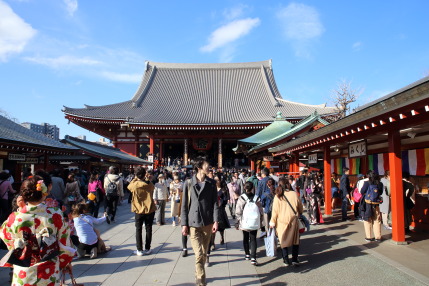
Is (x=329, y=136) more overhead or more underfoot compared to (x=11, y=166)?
more overhead

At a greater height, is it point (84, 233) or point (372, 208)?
point (372, 208)

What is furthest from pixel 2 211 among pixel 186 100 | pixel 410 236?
pixel 186 100

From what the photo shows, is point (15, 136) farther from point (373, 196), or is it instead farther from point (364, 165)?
point (364, 165)

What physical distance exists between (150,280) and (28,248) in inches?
90.4

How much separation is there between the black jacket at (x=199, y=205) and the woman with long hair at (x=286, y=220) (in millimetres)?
1384

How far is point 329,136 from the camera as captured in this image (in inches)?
314

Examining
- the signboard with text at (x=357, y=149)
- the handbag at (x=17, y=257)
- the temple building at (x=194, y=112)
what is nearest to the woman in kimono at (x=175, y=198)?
the signboard with text at (x=357, y=149)

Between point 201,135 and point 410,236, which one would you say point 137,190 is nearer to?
point 410,236

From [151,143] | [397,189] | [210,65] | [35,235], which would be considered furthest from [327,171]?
[210,65]

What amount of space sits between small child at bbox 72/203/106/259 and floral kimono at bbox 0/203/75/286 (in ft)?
9.49

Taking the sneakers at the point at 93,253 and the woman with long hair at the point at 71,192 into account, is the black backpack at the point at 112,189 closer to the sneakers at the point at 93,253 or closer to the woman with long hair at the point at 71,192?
the woman with long hair at the point at 71,192

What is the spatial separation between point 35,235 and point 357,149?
7942 millimetres

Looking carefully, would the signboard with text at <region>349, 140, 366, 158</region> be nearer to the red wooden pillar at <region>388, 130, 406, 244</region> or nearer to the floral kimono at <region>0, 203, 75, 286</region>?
the red wooden pillar at <region>388, 130, 406, 244</region>

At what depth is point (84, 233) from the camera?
5551 mm
